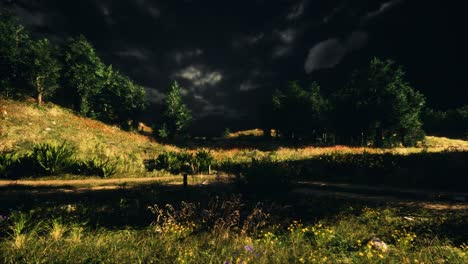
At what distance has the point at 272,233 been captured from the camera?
4.27 meters

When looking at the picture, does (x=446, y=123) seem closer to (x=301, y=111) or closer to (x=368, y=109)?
(x=301, y=111)

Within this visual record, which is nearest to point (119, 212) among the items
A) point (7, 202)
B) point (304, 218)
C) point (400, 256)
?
point (7, 202)

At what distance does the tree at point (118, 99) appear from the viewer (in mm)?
47719

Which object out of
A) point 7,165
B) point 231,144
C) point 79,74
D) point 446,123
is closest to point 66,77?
point 79,74

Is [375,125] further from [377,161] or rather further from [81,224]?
[81,224]

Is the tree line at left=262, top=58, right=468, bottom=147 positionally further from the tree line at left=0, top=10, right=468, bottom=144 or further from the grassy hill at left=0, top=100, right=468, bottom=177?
the grassy hill at left=0, top=100, right=468, bottom=177

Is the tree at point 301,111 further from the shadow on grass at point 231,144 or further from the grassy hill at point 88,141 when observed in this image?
the grassy hill at point 88,141

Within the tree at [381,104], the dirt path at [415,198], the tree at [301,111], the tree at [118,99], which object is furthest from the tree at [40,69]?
the tree at [381,104]

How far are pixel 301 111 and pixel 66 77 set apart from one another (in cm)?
4405

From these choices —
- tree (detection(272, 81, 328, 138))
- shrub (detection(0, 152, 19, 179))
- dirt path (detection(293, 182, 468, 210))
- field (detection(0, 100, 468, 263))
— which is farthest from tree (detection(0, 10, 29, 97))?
tree (detection(272, 81, 328, 138))

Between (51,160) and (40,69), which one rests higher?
(40,69)

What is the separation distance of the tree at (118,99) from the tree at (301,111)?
33.4 m

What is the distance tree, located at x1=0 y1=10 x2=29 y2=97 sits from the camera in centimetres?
2909

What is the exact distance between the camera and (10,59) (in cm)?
2936
